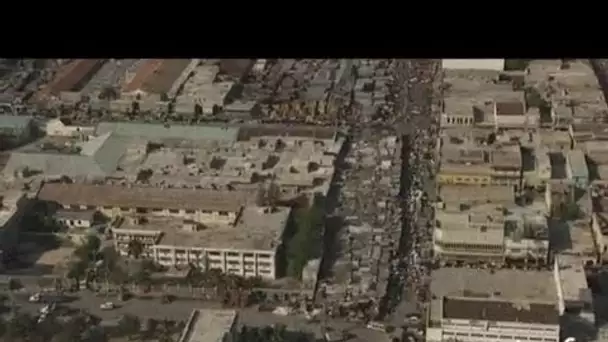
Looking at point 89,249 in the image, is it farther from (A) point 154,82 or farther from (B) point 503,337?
(A) point 154,82

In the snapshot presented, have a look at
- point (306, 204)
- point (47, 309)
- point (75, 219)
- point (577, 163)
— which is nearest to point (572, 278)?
point (577, 163)

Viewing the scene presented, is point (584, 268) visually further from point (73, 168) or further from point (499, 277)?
point (73, 168)

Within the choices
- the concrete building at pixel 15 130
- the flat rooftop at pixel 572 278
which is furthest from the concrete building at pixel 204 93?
the flat rooftop at pixel 572 278

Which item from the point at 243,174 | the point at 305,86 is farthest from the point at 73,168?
the point at 305,86

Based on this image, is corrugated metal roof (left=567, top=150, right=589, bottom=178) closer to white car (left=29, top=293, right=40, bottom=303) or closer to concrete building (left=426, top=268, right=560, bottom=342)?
concrete building (left=426, top=268, right=560, bottom=342)
